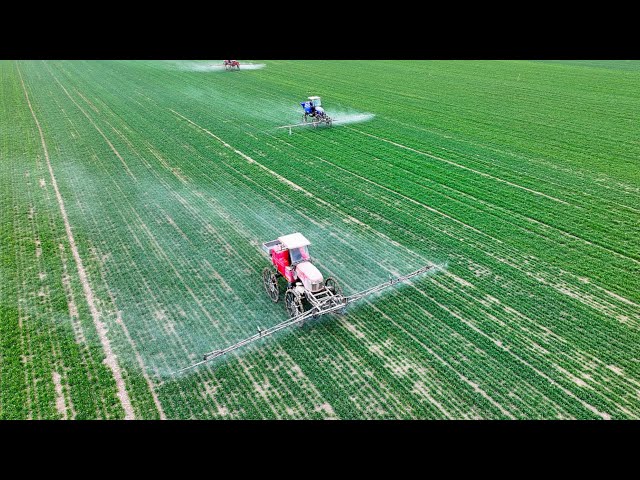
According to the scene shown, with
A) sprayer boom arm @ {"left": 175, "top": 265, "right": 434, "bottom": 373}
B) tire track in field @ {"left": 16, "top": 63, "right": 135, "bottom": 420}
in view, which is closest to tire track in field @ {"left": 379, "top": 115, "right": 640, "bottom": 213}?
sprayer boom arm @ {"left": 175, "top": 265, "right": 434, "bottom": 373}

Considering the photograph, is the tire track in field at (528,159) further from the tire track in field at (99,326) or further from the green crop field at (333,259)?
the tire track in field at (99,326)

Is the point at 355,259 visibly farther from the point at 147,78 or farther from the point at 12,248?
the point at 147,78

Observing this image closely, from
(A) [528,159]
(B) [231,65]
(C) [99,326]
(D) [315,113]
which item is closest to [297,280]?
(C) [99,326]

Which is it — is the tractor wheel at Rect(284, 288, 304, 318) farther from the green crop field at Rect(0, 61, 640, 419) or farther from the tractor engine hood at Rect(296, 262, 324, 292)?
the tractor engine hood at Rect(296, 262, 324, 292)

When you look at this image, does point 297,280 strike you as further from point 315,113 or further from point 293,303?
point 315,113

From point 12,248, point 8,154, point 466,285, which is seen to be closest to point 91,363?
point 12,248

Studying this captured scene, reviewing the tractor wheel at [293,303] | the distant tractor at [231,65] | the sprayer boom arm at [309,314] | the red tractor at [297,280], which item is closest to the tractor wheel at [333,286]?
the red tractor at [297,280]
